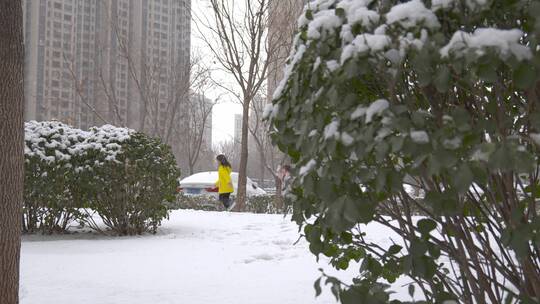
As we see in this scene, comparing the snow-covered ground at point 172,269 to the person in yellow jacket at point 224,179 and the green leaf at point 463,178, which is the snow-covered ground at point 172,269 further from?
the person in yellow jacket at point 224,179

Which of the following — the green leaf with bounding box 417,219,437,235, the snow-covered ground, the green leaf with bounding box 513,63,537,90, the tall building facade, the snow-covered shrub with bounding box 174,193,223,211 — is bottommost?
the snow-covered ground

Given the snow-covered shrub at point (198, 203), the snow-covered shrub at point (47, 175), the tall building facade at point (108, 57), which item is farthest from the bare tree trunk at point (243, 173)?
the tall building facade at point (108, 57)

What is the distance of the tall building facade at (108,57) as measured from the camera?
18625 mm

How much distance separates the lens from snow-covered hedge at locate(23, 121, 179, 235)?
6.61 meters

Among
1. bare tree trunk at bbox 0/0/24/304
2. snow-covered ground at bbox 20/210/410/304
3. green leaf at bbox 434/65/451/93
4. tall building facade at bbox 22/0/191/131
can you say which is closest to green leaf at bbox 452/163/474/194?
green leaf at bbox 434/65/451/93

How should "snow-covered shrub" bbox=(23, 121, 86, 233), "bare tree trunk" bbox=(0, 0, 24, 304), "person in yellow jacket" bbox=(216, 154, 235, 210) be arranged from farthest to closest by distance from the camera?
"person in yellow jacket" bbox=(216, 154, 235, 210) < "snow-covered shrub" bbox=(23, 121, 86, 233) < "bare tree trunk" bbox=(0, 0, 24, 304)

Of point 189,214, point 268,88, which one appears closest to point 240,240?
point 189,214

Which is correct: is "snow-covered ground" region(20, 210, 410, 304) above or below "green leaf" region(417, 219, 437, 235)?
below

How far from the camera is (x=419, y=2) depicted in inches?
56.1

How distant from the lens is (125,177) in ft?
22.4

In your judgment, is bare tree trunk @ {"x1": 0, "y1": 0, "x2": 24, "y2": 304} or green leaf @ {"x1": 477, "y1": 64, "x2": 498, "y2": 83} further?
bare tree trunk @ {"x1": 0, "y1": 0, "x2": 24, "y2": 304}

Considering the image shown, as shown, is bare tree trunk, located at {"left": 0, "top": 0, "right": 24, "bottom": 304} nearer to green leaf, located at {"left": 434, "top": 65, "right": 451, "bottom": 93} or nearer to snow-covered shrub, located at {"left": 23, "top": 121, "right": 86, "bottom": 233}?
green leaf, located at {"left": 434, "top": 65, "right": 451, "bottom": 93}

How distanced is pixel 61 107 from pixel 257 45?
47.5 ft

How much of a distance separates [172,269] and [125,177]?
241 cm
